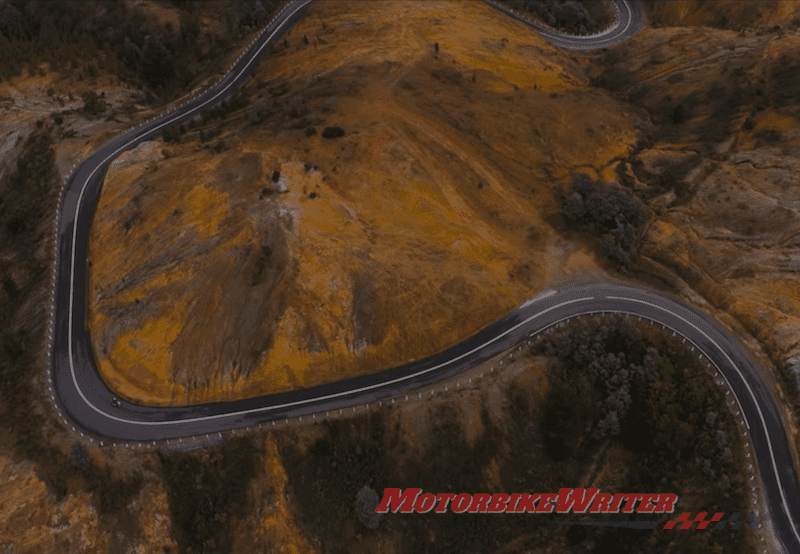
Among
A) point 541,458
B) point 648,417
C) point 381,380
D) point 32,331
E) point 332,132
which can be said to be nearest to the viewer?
point 648,417

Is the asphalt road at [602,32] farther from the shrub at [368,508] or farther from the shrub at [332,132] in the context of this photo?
the shrub at [368,508]

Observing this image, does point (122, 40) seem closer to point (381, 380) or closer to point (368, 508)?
point (381, 380)

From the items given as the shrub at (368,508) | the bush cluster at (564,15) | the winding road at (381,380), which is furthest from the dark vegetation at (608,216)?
the bush cluster at (564,15)

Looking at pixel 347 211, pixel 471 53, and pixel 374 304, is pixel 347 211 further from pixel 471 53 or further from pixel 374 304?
pixel 471 53

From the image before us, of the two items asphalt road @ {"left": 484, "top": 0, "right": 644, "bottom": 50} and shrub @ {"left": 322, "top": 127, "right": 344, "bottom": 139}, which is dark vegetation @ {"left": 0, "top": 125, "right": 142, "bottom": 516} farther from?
asphalt road @ {"left": 484, "top": 0, "right": 644, "bottom": 50}

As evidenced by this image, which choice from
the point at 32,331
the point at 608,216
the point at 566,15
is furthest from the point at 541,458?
the point at 566,15

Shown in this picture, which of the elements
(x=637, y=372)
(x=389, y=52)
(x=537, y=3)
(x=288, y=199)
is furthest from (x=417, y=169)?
(x=537, y=3)
